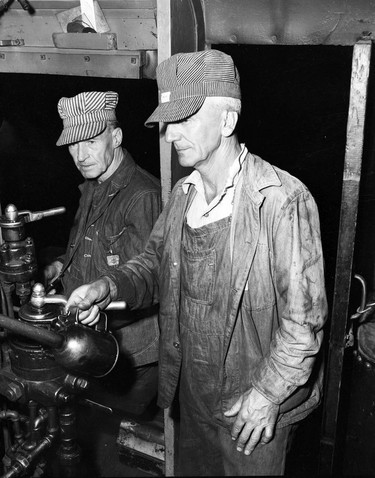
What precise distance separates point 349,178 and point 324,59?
133 cm

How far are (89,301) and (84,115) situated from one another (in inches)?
41.8

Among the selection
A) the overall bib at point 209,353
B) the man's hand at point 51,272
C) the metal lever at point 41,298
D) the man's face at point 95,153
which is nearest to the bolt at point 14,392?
the metal lever at point 41,298

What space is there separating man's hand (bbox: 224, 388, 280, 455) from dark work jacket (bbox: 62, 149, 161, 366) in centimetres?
92

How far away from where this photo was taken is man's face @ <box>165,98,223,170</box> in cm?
178

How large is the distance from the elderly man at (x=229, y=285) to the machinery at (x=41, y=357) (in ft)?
0.40

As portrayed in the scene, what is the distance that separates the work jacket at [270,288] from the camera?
1.71 metres

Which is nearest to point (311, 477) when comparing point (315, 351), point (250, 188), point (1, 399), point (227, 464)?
point (227, 464)

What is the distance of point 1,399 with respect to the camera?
2568 mm

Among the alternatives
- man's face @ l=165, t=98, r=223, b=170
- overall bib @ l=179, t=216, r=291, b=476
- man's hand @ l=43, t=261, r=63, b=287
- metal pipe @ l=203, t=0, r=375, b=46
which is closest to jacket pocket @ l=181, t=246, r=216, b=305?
overall bib @ l=179, t=216, r=291, b=476

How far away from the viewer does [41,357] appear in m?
1.85

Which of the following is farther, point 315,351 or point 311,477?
point 311,477

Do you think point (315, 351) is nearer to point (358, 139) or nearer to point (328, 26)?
point (358, 139)

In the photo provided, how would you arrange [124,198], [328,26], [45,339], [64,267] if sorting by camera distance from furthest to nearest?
[64,267], [124,198], [328,26], [45,339]

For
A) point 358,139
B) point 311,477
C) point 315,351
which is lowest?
point 311,477
